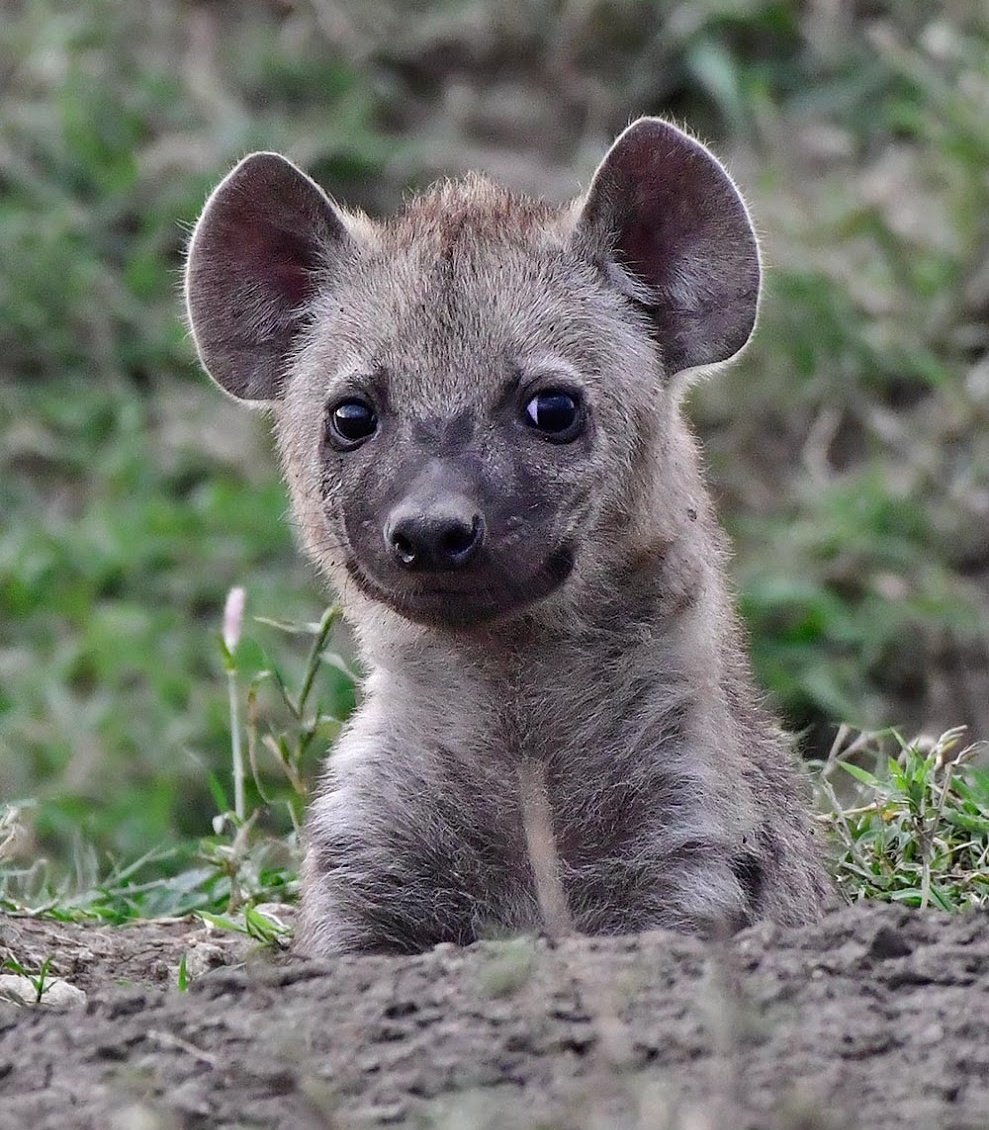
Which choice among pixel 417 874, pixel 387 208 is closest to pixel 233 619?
pixel 417 874

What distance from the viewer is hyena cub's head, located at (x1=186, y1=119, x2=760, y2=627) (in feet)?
14.0

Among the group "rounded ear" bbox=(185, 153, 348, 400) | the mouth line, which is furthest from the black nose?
"rounded ear" bbox=(185, 153, 348, 400)

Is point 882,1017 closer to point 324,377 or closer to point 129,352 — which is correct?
point 324,377

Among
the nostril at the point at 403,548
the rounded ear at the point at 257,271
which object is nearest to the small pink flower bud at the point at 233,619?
the rounded ear at the point at 257,271

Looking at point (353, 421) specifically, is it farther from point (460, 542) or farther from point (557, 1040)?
point (557, 1040)

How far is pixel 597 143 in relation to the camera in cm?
1000

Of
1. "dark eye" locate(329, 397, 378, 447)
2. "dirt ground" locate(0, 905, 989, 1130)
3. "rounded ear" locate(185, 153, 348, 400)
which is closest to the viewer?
"dirt ground" locate(0, 905, 989, 1130)

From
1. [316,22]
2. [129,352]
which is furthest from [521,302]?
[316,22]

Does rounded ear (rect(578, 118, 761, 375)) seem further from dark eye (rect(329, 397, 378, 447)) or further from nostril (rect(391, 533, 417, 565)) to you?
nostril (rect(391, 533, 417, 565))

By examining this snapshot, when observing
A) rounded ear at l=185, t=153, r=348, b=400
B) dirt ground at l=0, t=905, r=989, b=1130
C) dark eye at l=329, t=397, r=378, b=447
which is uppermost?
rounded ear at l=185, t=153, r=348, b=400

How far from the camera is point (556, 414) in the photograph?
175 inches

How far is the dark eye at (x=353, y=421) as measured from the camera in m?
4.52

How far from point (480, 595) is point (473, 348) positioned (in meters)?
0.55

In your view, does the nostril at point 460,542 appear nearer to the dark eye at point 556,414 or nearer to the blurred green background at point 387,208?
the dark eye at point 556,414
